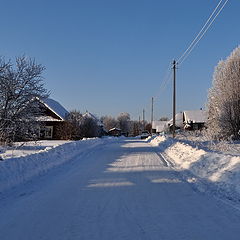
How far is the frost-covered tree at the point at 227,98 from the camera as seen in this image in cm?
3956

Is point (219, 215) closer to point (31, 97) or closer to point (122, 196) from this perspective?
point (122, 196)

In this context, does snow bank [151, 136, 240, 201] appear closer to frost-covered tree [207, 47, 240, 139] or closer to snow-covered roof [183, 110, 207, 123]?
frost-covered tree [207, 47, 240, 139]

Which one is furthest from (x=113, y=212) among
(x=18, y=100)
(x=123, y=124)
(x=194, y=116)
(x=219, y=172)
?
(x=123, y=124)

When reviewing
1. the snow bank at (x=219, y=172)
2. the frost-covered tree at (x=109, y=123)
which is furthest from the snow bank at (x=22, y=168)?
the frost-covered tree at (x=109, y=123)

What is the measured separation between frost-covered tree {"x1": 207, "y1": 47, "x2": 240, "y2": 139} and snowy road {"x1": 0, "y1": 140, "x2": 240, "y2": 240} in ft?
101

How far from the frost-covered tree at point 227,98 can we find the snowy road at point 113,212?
3076 cm

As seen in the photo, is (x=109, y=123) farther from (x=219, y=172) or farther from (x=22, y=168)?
(x=22, y=168)

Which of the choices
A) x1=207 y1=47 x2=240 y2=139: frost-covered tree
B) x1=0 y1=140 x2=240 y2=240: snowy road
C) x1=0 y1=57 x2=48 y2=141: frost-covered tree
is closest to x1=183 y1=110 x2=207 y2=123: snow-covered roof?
x1=207 y1=47 x2=240 y2=139: frost-covered tree

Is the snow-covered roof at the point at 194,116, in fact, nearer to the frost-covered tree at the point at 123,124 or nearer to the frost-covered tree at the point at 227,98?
the frost-covered tree at the point at 227,98

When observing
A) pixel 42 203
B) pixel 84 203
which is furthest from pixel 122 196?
pixel 42 203

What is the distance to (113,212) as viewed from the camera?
23.4 feet

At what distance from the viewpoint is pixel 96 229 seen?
592 cm

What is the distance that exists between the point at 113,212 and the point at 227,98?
3549 cm

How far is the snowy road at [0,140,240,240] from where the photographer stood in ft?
18.7
